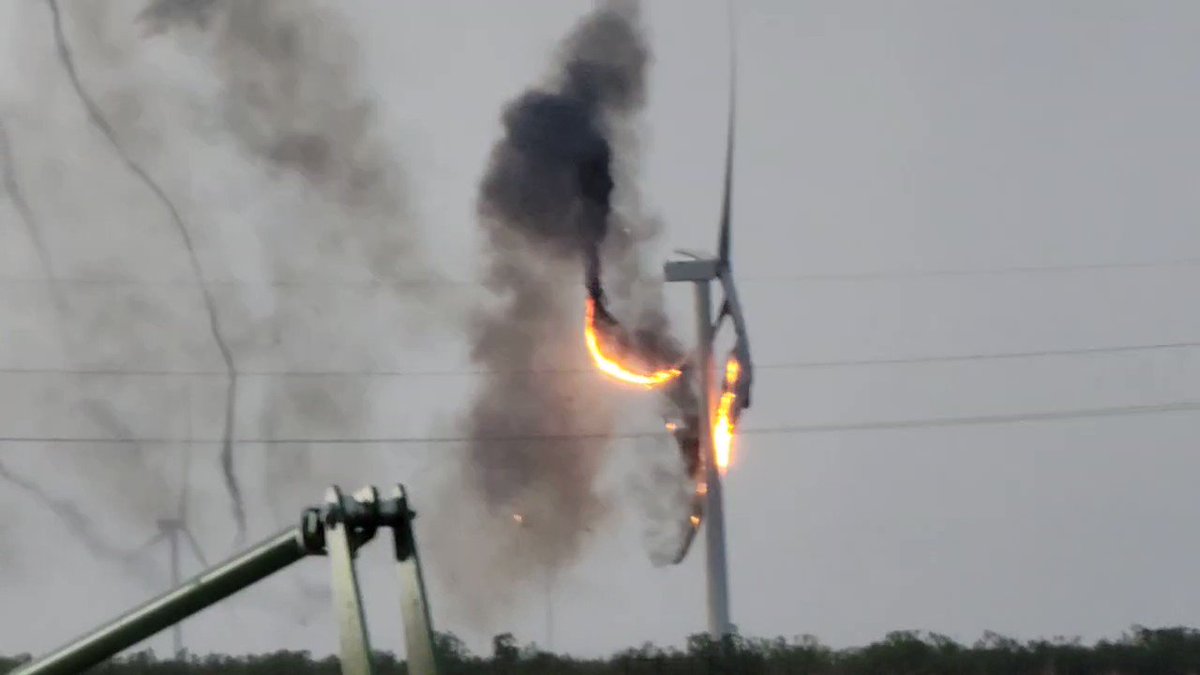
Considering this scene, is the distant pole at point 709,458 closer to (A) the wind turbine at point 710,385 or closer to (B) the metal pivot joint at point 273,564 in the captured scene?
(A) the wind turbine at point 710,385

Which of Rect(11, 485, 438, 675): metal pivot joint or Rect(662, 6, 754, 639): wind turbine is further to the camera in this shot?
Rect(662, 6, 754, 639): wind turbine

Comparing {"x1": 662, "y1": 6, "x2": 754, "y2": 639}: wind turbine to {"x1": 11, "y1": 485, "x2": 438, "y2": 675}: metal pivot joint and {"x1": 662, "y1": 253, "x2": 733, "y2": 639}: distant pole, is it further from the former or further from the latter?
{"x1": 11, "y1": 485, "x2": 438, "y2": 675}: metal pivot joint

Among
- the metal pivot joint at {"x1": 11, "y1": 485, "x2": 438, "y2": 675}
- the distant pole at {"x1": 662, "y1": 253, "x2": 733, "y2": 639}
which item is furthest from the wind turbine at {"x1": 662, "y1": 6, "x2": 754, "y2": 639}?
the metal pivot joint at {"x1": 11, "y1": 485, "x2": 438, "y2": 675}

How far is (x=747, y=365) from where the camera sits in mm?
79000

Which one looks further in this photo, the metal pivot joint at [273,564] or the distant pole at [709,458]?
the distant pole at [709,458]

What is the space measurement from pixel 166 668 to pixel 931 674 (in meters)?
23.6

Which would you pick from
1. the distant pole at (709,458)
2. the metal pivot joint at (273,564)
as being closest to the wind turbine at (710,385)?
Result: the distant pole at (709,458)

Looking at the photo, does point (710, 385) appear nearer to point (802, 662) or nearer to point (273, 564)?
point (802, 662)

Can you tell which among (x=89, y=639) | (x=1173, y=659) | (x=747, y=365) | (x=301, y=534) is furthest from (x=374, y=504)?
(x=747, y=365)

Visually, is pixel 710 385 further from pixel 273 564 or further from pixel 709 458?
pixel 273 564

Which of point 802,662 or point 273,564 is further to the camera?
point 802,662

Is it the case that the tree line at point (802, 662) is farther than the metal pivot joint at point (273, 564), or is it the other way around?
the tree line at point (802, 662)

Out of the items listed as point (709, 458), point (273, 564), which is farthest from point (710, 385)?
point (273, 564)

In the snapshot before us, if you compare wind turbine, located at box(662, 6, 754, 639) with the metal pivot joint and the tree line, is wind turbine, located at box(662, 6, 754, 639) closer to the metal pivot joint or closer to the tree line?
the tree line
